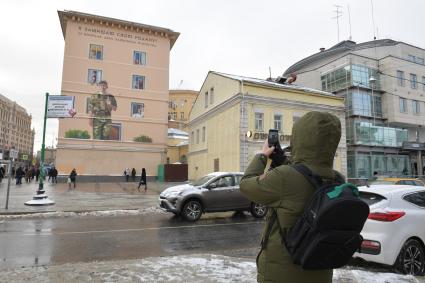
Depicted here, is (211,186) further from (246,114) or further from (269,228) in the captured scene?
(246,114)

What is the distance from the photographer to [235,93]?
29.0m

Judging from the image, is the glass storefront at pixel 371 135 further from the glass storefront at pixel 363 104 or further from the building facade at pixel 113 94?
the building facade at pixel 113 94

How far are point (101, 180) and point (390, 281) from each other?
3519 centimetres

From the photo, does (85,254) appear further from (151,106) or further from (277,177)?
(151,106)

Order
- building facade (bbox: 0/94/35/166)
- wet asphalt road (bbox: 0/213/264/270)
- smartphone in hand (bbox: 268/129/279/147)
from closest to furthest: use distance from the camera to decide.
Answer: smartphone in hand (bbox: 268/129/279/147) → wet asphalt road (bbox: 0/213/264/270) → building facade (bbox: 0/94/35/166)

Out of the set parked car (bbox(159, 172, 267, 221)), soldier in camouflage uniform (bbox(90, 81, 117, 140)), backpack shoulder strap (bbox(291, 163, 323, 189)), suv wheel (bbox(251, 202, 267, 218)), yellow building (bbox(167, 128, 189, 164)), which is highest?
soldier in camouflage uniform (bbox(90, 81, 117, 140))

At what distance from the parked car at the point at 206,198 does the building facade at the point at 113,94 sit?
1067 inches

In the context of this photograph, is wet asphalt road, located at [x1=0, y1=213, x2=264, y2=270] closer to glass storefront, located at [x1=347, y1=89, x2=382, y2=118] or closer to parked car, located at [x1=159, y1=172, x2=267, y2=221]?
parked car, located at [x1=159, y1=172, x2=267, y2=221]

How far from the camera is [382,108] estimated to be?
39.2 m

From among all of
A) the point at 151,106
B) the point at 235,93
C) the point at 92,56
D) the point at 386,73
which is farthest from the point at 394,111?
the point at 92,56

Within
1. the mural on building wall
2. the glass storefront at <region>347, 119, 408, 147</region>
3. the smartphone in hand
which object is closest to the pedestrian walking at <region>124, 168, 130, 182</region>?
the mural on building wall

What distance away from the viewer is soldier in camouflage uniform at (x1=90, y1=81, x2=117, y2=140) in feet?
125

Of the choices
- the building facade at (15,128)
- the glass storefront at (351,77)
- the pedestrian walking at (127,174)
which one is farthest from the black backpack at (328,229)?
the building facade at (15,128)

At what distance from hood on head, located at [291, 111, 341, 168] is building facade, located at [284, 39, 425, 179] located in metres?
35.3
